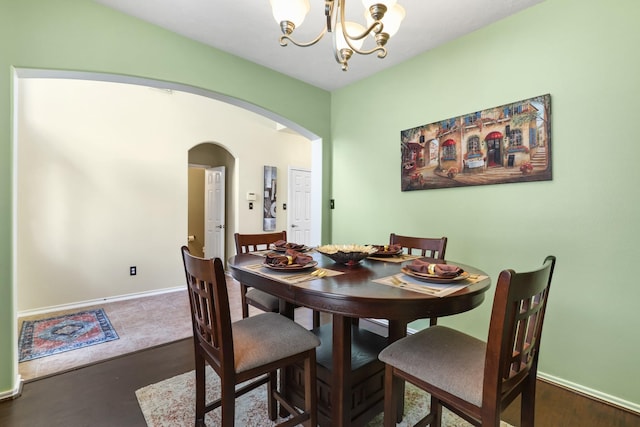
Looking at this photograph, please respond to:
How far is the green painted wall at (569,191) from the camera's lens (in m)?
1.69

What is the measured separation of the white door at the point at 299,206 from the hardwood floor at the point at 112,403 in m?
3.47

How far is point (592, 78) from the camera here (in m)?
1.77

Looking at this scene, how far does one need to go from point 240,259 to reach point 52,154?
302 cm

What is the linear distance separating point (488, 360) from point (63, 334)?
3390 millimetres

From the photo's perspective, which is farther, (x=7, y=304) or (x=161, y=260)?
(x=161, y=260)

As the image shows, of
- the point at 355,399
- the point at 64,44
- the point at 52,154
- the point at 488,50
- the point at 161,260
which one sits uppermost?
the point at 488,50

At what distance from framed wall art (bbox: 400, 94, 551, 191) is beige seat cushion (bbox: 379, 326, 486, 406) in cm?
134

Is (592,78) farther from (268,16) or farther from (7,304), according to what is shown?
(7,304)

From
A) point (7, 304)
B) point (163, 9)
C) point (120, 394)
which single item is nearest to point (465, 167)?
point (163, 9)

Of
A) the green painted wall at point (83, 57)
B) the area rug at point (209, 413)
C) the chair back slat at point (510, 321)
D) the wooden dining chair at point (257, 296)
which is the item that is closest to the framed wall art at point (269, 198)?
the green painted wall at point (83, 57)

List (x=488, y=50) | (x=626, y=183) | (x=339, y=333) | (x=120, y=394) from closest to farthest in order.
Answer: (x=339, y=333)
(x=626, y=183)
(x=120, y=394)
(x=488, y=50)

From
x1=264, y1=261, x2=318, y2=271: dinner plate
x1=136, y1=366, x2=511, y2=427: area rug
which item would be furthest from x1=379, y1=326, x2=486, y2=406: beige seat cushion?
x1=136, y1=366, x2=511, y2=427: area rug

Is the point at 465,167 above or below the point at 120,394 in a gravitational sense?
above

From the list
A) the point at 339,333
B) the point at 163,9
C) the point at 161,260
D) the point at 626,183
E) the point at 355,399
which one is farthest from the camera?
the point at 161,260
